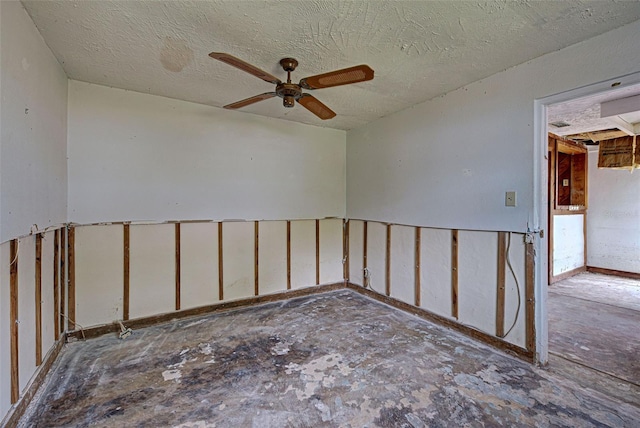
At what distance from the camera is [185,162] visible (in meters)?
3.31

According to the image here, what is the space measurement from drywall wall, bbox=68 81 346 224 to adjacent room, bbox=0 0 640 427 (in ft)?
0.07

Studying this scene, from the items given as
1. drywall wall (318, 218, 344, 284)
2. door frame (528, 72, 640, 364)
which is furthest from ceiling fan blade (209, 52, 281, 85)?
drywall wall (318, 218, 344, 284)

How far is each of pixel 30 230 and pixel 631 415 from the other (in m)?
3.98

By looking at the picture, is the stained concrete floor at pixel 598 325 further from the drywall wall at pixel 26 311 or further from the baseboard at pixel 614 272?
the drywall wall at pixel 26 311

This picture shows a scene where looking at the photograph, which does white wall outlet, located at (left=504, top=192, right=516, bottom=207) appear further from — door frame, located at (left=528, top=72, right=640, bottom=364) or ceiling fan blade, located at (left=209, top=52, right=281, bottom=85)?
ceiling fan blade, located at (left=209, top=52, right=281, bottom=85)

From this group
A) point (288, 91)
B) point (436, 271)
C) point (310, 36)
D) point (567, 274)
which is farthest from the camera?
point (567, 274)

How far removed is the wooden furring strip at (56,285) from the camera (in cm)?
251

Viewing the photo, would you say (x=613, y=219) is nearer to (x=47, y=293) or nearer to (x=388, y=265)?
(x=388, y=265)

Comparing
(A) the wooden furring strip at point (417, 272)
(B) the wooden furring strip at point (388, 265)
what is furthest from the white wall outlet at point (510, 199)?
(B) the wooden furring strip at point (388, 265)

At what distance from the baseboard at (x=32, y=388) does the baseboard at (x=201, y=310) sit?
25cm

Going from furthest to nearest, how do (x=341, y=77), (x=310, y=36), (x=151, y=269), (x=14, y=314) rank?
(x=151, y=269) → (x=310, y=36) → (x=341, y=77) → (x=14, y=314)

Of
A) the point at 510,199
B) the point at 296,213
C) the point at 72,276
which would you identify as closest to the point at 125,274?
the point at 72,276

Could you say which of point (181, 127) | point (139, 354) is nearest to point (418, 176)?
point (181, 127)

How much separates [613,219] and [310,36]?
21.7 feet
